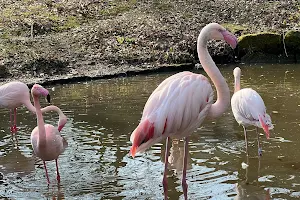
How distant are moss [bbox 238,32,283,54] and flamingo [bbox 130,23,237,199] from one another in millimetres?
8716

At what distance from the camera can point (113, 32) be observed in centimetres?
1406

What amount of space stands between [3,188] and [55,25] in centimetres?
983

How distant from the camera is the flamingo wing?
4.20m

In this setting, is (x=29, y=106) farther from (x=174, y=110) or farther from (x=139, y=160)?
(x=174, y=110)

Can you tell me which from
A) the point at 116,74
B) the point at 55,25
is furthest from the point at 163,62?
the point at 55,25

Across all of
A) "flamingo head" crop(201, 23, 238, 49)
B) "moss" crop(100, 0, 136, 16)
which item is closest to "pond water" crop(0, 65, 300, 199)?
Result: "flamingo head" crop(201, 23, 238, 49)

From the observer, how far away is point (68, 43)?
44.2ft

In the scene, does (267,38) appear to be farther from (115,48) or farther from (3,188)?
(3,188)

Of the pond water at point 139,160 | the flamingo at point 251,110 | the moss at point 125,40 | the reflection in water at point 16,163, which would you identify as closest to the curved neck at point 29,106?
the pond water at point 139,160

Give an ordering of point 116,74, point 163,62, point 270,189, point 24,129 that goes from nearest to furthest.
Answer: point 270,189
point 24,129
point 116,74
point 163,62

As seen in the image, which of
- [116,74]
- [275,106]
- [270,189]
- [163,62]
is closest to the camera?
[270,189]

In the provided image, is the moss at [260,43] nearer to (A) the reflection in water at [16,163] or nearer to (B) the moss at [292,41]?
(B) the moss at [292,41]

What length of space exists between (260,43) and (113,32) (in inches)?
162

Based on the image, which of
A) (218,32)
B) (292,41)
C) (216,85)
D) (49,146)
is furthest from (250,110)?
(292,41)
